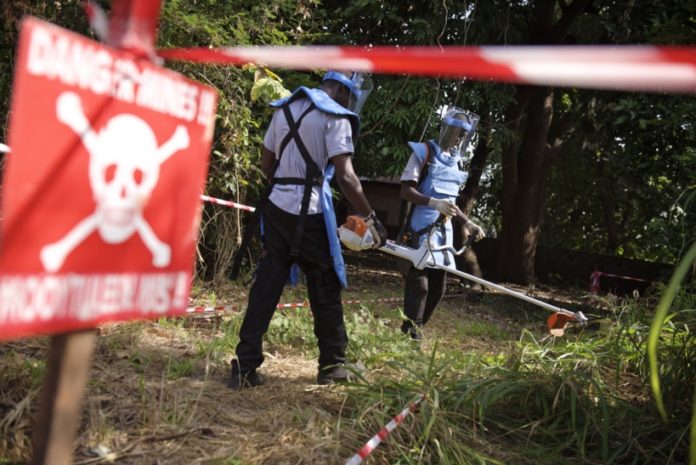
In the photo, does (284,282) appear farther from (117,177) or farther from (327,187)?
(117,177)

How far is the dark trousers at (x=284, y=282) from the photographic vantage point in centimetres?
329

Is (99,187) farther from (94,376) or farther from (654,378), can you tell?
(94,376)

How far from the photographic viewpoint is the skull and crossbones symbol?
108 cm

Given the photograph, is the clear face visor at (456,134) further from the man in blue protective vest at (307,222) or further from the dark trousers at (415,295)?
the man in blue protective vest at (307,222)

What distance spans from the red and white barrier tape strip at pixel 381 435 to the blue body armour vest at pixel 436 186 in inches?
81.1

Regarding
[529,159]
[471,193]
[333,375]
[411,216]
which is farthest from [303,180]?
[529,159]

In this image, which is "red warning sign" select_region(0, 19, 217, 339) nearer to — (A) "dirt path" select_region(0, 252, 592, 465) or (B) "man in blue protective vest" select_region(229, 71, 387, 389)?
(A) "dirt path" select_region(0, 252, 592, 465)

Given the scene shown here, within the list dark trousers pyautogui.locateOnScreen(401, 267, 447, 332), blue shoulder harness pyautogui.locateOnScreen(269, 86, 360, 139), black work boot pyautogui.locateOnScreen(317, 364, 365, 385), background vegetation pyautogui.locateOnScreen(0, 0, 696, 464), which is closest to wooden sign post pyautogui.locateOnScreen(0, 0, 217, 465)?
background vegetation pyautogui.locateOnScreen(0, 0, 696, 464)

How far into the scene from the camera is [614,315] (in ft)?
13.3

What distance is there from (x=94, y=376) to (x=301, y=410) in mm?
917

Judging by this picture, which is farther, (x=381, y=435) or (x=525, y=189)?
(x=525, y=189)

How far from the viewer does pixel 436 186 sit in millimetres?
4688

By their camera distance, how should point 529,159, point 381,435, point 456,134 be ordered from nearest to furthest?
point 381,435, point 456,134, point 529,159

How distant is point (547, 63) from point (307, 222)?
2207 millimetres
